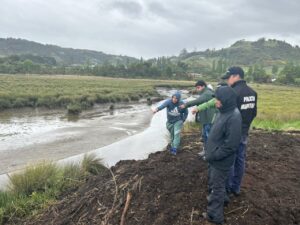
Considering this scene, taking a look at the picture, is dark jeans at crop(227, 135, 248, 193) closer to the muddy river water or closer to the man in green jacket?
the man in green jacket

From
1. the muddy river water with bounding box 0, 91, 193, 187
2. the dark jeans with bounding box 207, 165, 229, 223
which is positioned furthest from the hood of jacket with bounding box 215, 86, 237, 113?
the muddy river water with bounding box 0, 91, 193, 187

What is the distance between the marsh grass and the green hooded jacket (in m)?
3.69

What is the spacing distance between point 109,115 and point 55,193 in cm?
2010

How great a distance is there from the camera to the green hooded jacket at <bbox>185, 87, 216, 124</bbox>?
8492mm

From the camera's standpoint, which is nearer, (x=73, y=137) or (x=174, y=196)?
(x=174, y=196)

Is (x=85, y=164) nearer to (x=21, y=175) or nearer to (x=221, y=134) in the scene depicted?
(x=21, y=175)

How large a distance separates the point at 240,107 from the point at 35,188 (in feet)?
19.1

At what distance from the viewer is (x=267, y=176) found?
8016 millimetres

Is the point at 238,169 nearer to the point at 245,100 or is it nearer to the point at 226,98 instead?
the point at 245,100

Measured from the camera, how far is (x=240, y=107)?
651 cm

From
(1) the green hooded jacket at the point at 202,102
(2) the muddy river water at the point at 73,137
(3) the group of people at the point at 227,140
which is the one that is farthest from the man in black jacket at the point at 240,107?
(2) the muddy river water at the point at 73,137

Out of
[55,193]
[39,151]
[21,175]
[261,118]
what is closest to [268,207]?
[55,193]

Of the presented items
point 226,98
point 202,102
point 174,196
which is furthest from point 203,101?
point 226,98

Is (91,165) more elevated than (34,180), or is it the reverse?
(34,180)
